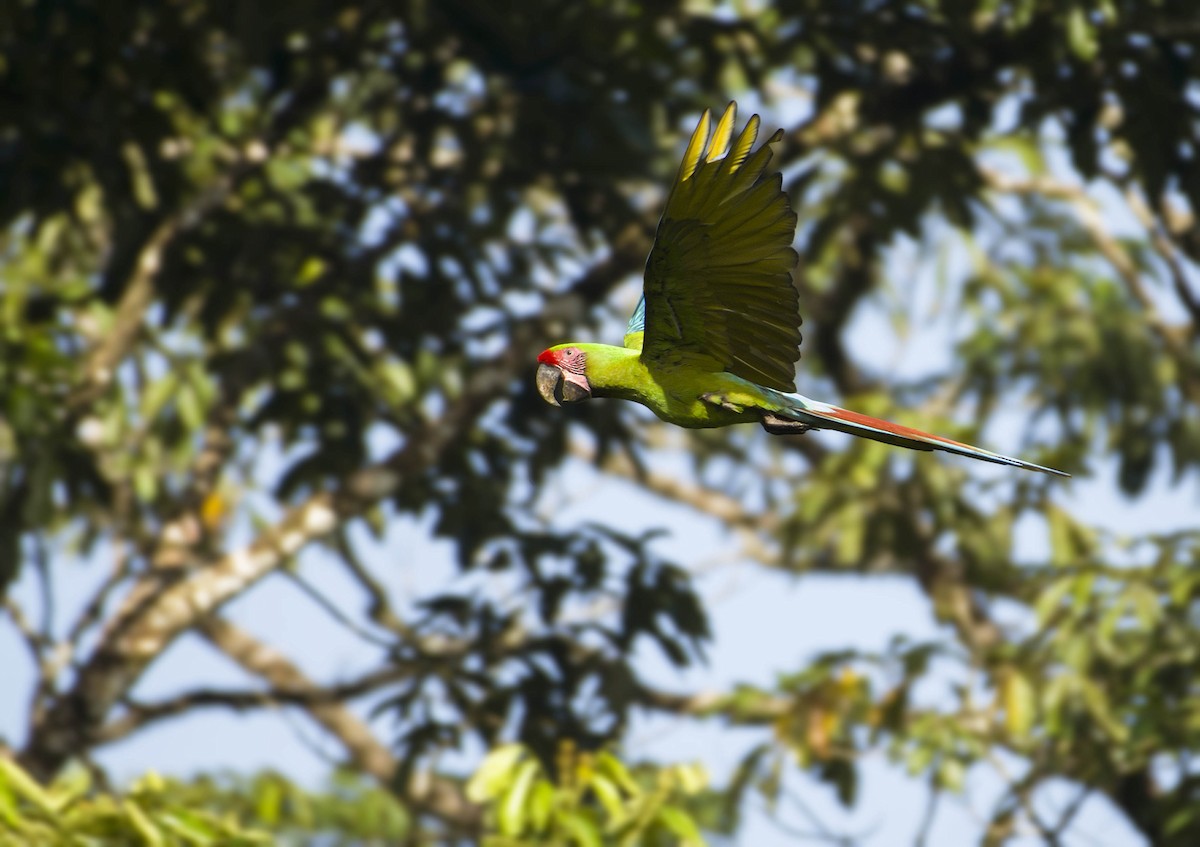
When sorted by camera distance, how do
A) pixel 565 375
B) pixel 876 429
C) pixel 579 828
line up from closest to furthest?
pixel 876 429, pixel 565 375, pixel 579 828

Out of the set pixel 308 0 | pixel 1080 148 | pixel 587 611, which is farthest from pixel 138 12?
pixel 1080 148

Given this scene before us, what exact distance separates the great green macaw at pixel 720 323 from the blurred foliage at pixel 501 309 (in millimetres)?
3181

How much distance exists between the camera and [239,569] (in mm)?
7070

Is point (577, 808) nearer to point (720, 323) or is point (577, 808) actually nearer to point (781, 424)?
point (781, 424)

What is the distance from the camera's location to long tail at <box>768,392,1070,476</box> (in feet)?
8.05

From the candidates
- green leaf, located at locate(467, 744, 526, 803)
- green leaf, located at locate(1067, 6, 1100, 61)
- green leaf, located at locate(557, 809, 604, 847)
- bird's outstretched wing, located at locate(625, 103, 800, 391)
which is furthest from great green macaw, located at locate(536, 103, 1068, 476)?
green leaf, located at locate(1067, 6, 1100, 61)

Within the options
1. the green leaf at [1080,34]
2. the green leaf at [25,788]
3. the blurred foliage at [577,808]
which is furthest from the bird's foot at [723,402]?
the green leaf at [1080,34]

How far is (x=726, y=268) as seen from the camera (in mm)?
2619

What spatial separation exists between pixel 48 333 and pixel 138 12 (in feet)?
4.61

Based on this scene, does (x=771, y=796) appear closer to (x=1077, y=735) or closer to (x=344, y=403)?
(x=1077, y=735)

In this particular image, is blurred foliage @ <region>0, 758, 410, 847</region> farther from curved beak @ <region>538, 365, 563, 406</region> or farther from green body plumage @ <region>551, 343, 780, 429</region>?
green body plumage @ <region>551, 343, 780, 429</region>

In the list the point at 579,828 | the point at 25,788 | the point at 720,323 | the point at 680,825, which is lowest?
the point at 25,788

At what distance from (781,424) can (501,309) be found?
4.51m

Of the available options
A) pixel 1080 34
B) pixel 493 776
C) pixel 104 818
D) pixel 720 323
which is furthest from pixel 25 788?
pixel 1080 34
